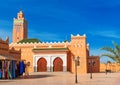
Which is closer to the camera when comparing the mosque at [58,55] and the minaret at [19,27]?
the mosque at [58,55]

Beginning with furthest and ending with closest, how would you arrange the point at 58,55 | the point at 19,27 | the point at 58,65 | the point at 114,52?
the point at 19,27, the point at 58,65, the point at 58,55, the point at 114,52

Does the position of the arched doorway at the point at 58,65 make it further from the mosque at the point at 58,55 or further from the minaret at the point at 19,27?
the minaret at the point at 19,27

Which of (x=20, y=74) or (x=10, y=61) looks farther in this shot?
(x=20, y=74)

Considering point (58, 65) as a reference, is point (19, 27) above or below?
above

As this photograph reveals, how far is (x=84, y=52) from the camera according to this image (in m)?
53.1

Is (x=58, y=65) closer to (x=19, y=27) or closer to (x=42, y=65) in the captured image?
(x=42, y=65)

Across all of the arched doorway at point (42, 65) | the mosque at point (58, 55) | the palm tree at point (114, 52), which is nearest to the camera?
the palm tree at point (114, 52)

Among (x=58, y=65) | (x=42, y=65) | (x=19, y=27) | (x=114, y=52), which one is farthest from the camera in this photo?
(x=19, y=27)

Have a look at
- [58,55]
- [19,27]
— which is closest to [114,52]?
[58,55]

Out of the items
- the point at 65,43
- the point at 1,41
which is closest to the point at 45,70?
the point at 65,43

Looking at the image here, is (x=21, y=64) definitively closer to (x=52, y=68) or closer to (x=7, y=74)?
(x=7, y=74)

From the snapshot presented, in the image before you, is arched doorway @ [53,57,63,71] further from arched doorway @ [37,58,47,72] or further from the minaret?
Result: the minaret

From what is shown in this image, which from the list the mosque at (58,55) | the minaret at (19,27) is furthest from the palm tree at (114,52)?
the minaret at (19,27)

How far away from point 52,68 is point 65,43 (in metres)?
5.54
